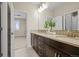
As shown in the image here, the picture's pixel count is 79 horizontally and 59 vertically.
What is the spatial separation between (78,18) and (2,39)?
1770 millimetres

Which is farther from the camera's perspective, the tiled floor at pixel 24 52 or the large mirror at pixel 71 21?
the tiled floor at pixel 24 52

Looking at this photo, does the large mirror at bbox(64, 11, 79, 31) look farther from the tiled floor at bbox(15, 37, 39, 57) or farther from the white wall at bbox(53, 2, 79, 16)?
the tiled floor at bbox(15, 37, 39, 57)

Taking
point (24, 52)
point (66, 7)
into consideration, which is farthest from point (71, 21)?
point (24, 52)

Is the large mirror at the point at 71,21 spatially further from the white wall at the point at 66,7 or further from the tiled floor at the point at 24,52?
the tiled floor at the point at 24,52

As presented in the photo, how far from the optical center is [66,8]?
10.2 feet

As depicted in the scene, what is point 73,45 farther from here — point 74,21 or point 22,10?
point 22,10

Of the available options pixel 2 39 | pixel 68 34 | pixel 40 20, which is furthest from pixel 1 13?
pixel 40 20

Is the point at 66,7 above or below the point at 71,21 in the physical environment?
above

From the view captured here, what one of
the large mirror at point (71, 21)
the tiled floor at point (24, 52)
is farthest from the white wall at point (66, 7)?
the tiled floor at point (24, 52)

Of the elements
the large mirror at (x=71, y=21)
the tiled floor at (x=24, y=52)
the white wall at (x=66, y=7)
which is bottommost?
the tiled floor at (x=24, y=52)

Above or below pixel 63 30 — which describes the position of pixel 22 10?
above

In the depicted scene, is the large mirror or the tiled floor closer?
the large mirror

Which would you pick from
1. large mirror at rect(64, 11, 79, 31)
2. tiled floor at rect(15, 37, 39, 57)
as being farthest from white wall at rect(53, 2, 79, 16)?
tiled floor at rect(15, 37, 39, 57)

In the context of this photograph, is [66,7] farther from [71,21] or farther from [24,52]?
[24,52]
